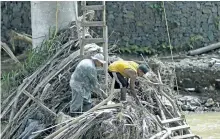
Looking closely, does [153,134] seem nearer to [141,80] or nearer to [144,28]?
[141,80]

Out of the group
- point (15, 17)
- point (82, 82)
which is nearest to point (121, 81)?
point (82, 82)

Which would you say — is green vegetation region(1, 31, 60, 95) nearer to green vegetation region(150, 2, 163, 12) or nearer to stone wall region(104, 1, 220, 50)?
stone wall region(104, 1, 220, 50)

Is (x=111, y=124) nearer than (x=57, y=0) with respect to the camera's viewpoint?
Yes

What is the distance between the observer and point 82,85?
925 centimetres

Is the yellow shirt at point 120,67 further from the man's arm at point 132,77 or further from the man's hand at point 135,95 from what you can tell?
the man's hand at point 135,95

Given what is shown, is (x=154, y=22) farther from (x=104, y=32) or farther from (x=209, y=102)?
(x=104, y=32)

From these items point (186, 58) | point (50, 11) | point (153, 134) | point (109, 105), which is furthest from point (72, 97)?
point (186, 58)

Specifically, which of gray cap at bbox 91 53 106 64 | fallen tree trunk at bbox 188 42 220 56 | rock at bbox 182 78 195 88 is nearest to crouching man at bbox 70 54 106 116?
gray cap at bbox 91 53 106 64

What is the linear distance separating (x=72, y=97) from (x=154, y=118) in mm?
1330

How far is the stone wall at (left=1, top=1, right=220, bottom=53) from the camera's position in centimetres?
2308

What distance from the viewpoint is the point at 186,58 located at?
2203cm

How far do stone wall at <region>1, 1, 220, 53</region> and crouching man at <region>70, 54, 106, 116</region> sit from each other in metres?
13.7

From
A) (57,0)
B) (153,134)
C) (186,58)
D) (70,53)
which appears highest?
(57,0)

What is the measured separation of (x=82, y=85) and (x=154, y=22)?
14.3 meters
